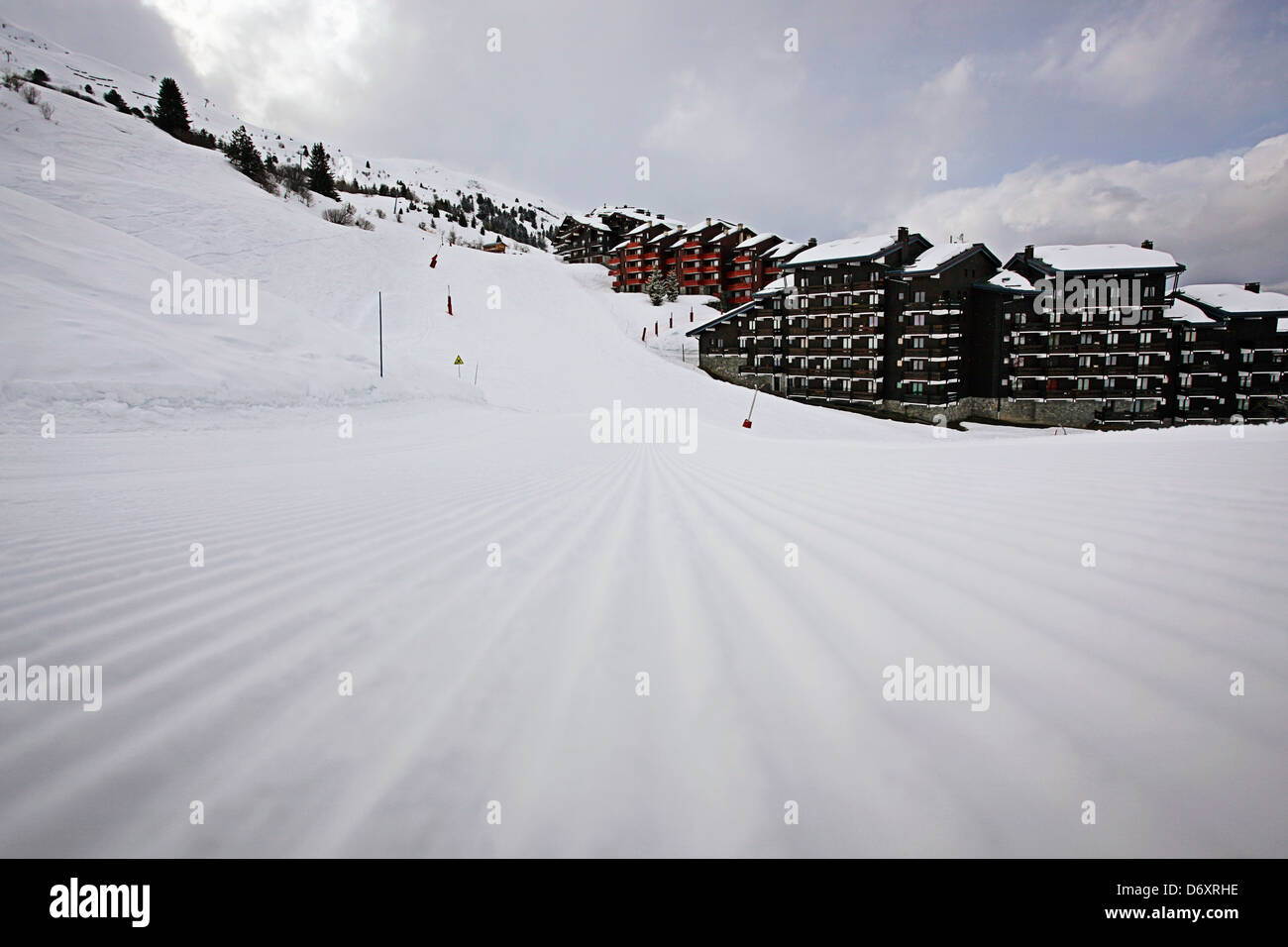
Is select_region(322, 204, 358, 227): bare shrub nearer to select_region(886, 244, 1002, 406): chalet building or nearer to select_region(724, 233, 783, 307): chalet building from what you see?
select_region(724, 233, 783, 307): chalet building

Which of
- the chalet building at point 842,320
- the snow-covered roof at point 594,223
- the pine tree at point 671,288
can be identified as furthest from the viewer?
the snow-covered roof at point 594,223

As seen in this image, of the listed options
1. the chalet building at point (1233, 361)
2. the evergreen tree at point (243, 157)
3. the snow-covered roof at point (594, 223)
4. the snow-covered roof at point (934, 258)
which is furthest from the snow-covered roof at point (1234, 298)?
the evergreen tree at point (243, 157)

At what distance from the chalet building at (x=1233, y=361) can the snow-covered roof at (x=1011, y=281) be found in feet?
37.0

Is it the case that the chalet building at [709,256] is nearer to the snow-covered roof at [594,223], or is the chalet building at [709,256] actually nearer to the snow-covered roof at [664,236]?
the snow-covered roof at [664,236]

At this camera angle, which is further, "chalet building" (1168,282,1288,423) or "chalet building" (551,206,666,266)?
"chalet building" (551,206,666,266)

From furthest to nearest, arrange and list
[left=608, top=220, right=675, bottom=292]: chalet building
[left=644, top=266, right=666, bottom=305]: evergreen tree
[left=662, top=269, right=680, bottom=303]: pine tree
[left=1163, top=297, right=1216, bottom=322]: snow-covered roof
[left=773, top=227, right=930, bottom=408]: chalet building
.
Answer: [left=608, top=220, right=675, bottom=292]: chalet building, [left=662, top=269, right=680, bottom=303]: pine tree, [left=644, top=266, right=666, bottom=305]: evergreen tree, [left=773, top=227, right=930, bottom=408]: chalet building, [left=1163, top=297, right=1216, bottom=322]: snow-covered roof

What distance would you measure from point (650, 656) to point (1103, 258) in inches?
2156

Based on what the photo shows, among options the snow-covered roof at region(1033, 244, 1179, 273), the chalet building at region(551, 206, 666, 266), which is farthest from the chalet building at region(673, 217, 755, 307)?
the snow-covered roof at region(1033, 244, 1179, 273)

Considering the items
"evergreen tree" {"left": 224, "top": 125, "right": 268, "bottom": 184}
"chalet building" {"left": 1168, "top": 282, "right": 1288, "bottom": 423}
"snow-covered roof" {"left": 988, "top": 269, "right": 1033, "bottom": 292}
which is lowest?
"chalet building" {"left": 1168, "top": 282, "right": 1288, "bottom": 423}

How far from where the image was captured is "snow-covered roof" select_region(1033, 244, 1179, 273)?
40.2 metres

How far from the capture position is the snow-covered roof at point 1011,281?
4253 cm

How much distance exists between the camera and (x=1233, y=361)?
4262 cm

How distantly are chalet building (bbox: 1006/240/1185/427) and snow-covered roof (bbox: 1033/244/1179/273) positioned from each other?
6 centimetres
